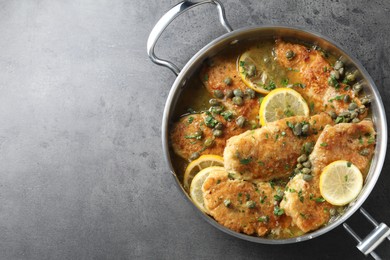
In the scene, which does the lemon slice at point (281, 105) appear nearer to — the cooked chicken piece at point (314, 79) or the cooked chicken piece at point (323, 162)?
the cooked chicken piece at point (314, 79)

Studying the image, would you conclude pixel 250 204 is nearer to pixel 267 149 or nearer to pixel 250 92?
pixel 267 149

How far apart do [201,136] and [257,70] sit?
0.81 meters

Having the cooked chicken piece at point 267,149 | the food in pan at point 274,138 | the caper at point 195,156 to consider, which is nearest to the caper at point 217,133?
the food in pan at point 274,138

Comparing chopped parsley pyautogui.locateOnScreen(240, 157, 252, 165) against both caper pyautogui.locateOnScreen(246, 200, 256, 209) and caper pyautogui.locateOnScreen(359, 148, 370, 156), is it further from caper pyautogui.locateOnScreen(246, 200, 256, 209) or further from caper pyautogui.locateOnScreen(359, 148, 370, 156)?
caper pyautogui.locateOnScreen(359, 148, 370, 156)

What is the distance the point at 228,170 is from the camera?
14.0 ft

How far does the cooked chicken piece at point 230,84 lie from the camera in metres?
4.46

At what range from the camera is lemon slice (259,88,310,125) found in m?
4.32

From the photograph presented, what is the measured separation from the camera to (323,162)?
13.9 ft

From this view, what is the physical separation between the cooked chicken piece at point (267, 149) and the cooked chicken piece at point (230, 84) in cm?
26

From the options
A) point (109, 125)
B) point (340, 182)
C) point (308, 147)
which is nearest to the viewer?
point (340, 182)

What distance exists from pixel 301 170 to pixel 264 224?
0.58 meters

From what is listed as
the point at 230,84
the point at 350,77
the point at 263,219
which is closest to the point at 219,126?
the point at 230,84

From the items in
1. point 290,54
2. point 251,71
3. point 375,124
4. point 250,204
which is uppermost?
point 290,54

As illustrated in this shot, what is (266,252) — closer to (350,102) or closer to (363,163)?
(363,163)
